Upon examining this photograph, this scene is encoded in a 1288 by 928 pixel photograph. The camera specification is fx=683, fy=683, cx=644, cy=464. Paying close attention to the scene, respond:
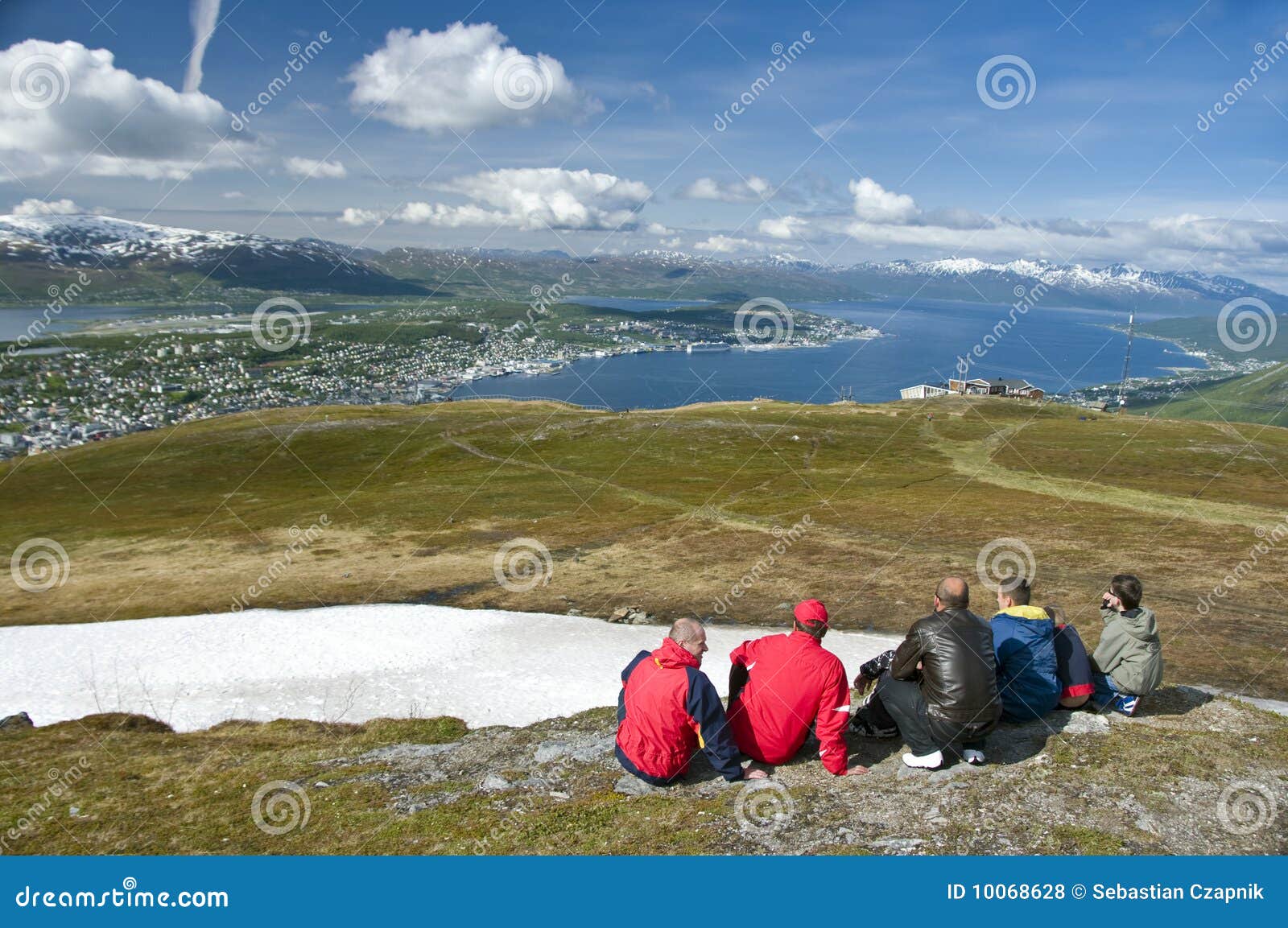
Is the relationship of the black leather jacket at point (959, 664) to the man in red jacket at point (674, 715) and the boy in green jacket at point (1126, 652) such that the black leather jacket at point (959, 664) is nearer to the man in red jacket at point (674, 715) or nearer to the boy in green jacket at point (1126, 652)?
the man in red jacket at point (674, 715)

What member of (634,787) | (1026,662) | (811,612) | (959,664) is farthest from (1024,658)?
(634,787)

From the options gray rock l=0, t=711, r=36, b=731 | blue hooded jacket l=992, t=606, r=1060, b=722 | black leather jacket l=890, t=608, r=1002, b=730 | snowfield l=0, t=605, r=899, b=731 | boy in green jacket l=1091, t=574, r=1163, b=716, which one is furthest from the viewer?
snowfield l=0, t=605, r=899, b=731

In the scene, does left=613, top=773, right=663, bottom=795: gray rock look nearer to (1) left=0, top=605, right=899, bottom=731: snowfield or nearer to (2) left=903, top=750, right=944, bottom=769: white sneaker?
(2) left=903, top=750, right=944, bottom=769: white sneaker

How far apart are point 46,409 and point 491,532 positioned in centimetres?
15969

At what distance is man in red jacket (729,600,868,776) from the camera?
1045cm

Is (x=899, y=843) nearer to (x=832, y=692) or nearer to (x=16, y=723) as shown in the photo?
(x=832, y=692)

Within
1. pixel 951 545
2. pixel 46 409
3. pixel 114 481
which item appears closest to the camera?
pixel 951 545

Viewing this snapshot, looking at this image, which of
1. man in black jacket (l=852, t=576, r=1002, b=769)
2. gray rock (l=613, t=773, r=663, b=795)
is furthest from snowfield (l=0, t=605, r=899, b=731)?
man in black jacket (l=852, t=576, r=1002, b=769)

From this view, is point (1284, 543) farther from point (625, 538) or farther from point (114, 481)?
point (114, 481)

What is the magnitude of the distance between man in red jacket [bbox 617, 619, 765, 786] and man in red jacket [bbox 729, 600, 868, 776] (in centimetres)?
46

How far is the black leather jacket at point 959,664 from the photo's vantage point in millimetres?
10164

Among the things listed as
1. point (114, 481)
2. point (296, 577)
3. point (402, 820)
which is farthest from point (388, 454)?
point (402, 820)

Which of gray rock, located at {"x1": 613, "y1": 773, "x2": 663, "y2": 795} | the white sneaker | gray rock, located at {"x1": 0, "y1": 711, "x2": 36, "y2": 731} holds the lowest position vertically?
gray rock, located at {"x1": 613, "y1": 773, "x2": 663, "y2": 795}

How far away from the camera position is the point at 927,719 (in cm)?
1055
